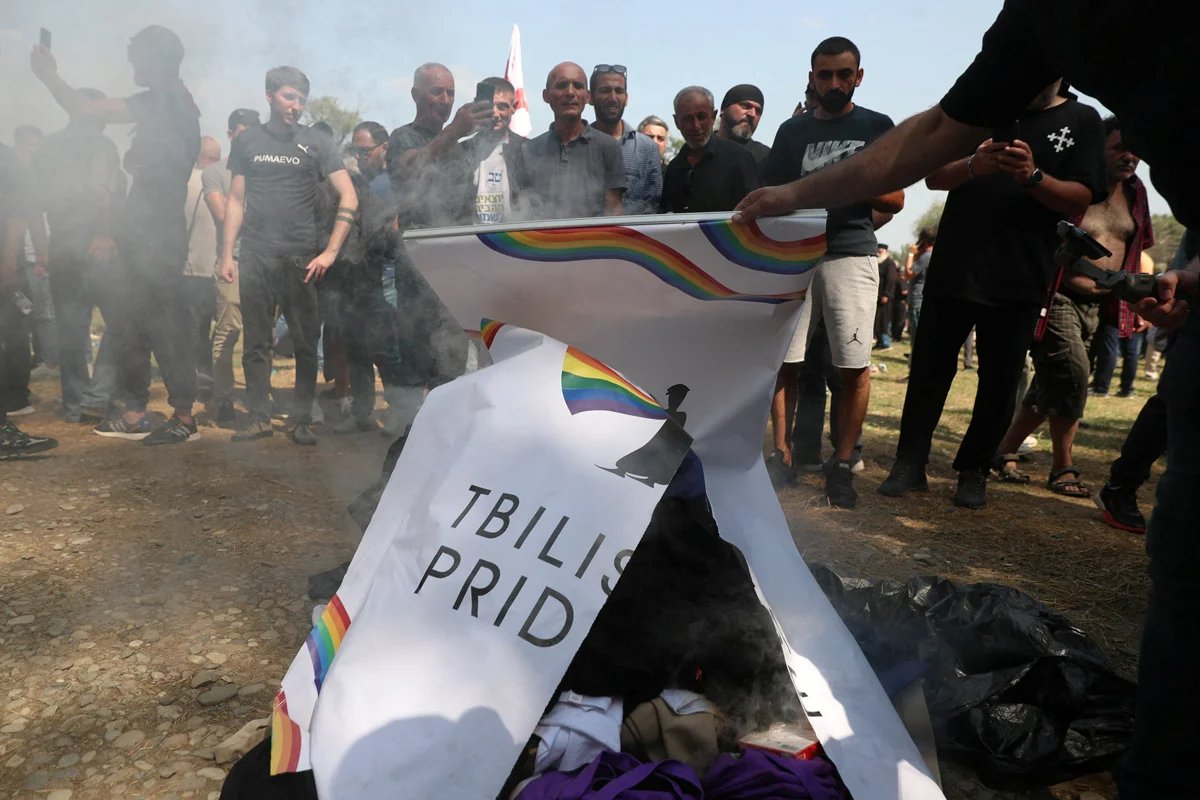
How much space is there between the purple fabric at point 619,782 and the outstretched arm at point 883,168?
1.26 meters

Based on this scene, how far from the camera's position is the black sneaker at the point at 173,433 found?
4523mm

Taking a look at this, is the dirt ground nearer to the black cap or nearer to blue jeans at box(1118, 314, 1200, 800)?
blue jeans at box(1118, 314, 1200, 800)

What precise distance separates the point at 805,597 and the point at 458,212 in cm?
302

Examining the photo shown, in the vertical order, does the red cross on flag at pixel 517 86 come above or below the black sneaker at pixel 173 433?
above

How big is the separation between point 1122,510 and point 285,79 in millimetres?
4653

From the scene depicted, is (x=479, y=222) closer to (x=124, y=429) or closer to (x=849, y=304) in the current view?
(x=849, y=304)

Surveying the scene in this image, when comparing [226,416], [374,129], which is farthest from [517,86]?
[226,416]

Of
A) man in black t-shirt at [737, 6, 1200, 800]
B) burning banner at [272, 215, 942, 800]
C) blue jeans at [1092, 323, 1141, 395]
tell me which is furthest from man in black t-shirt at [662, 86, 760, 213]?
blue jeans at [1092, 323, 1141, 395]

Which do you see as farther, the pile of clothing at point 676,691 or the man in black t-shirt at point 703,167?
the man in black t-shirt at point 703,167

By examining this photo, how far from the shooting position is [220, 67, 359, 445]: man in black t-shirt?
15.3 feet

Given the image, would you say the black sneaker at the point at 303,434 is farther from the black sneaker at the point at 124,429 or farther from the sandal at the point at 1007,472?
the sandal at the point at 1007,472

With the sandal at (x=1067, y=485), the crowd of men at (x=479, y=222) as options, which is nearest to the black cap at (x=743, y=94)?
the crowd of men at (x=479, y=222)

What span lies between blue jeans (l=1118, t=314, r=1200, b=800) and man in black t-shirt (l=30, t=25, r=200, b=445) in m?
4.20

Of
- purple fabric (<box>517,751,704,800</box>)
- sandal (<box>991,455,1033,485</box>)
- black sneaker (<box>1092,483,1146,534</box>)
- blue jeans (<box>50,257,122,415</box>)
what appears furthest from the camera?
blue jeans (<box>50,257,122,415</box>)
